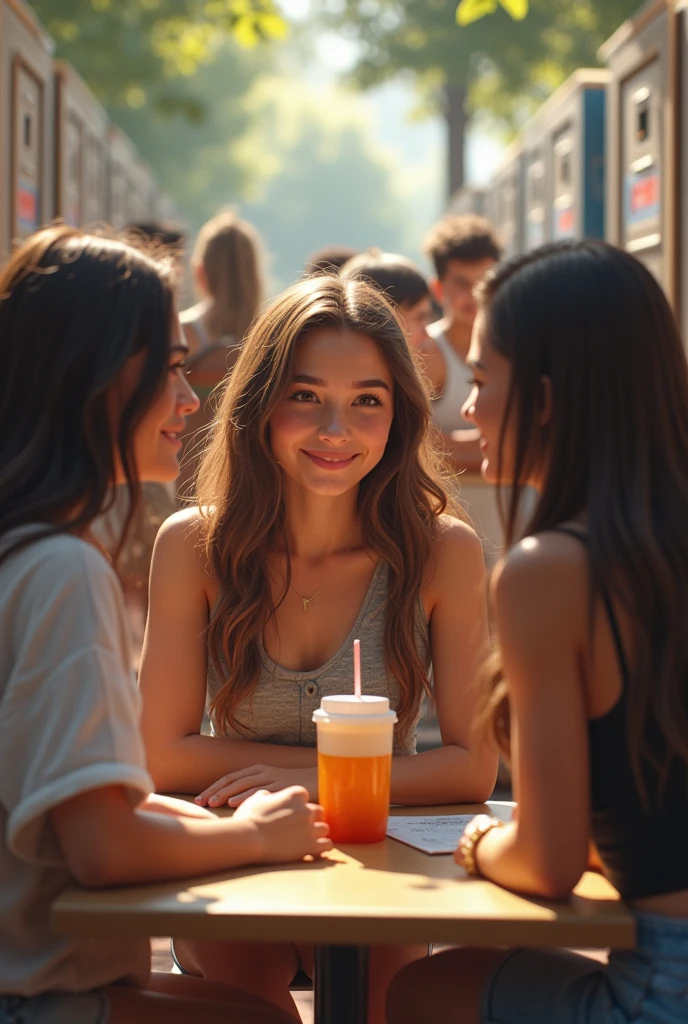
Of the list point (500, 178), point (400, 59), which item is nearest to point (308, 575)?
point (500, 178)

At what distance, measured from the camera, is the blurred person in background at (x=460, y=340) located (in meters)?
5.25

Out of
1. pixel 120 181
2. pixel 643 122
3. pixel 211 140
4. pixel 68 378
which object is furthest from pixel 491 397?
pixel 211 140

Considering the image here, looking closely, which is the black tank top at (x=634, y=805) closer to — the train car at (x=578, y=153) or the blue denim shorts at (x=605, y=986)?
the blue denim shorts at (x=605, y=986)

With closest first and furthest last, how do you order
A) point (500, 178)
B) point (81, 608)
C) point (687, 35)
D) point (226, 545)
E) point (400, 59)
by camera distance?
1. point (81, 608)
2. point (226, 545)
3. point (687, 35)
4. point (500, 178)
5. point (400, 59)

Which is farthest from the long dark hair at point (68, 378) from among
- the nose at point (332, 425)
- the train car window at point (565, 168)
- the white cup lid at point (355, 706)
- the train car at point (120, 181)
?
the train car at point (120, 181)

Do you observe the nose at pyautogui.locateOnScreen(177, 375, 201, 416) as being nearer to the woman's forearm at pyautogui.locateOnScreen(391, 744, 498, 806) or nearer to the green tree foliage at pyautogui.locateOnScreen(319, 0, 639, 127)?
the woman's forearm at pyautogui.locateOnScreen(391, 744, 498, 806)

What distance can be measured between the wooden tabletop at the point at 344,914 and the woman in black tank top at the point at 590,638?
7 centimetres

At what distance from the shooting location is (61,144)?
742cm

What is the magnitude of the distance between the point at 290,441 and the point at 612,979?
1.22m

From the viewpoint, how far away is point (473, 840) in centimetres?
177

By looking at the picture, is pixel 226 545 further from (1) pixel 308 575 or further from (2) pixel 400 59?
(2) pixel 400 59

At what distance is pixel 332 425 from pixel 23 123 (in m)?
4.14

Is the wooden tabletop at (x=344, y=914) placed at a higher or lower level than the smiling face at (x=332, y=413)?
lower

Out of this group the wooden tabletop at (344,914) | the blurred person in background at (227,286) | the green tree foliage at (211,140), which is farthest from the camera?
the green tree foliage at (211,140)
